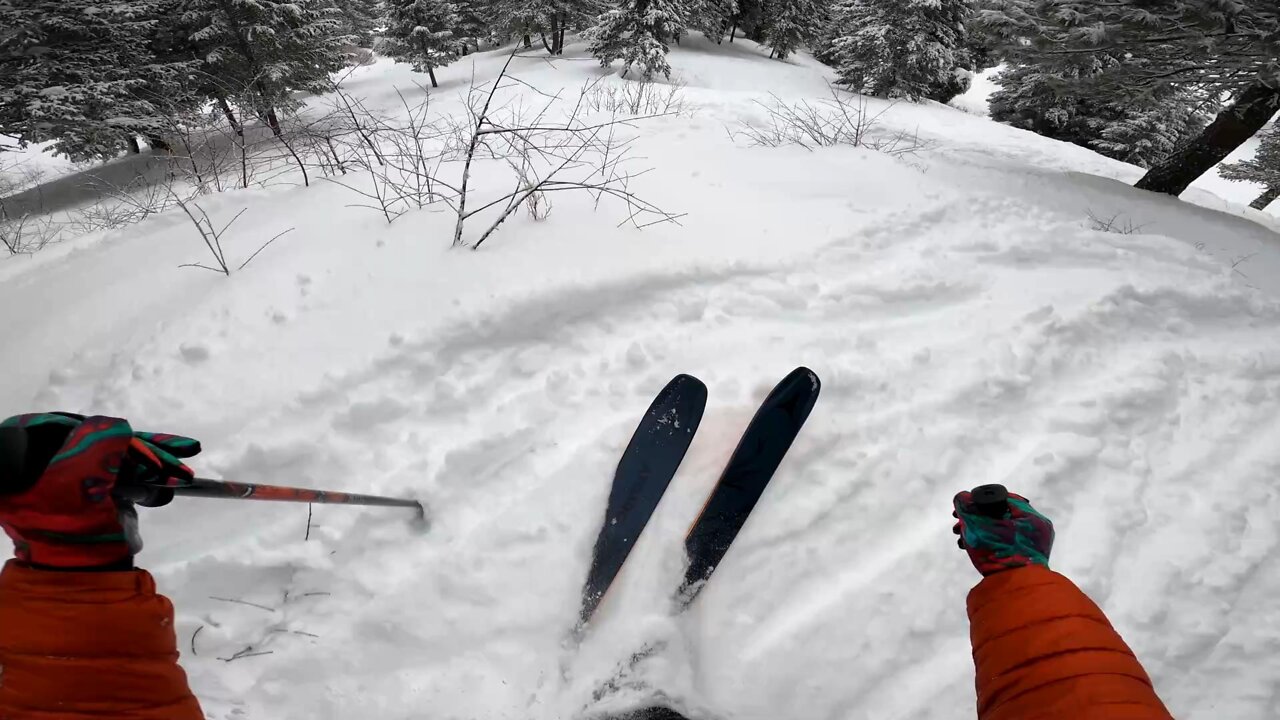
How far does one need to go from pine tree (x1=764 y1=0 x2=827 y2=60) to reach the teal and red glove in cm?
2215

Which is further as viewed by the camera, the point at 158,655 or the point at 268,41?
the point at 268,41

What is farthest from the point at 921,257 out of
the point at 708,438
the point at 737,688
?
the point at 737,688

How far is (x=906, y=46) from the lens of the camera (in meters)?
13.2

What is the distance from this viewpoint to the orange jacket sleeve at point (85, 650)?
35.1 inches

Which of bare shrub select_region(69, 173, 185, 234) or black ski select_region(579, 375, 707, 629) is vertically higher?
black ski select_region(579, 375, 707, 629)

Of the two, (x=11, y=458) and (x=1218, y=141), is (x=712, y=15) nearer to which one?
(x=1218, y=141)

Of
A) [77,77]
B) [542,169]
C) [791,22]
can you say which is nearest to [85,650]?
[542,169]

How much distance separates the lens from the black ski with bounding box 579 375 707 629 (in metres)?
1.96

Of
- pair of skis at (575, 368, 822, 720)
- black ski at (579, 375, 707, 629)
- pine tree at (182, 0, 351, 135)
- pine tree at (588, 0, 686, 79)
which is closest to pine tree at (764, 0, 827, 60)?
pine tree at (588, 0, 686, 79)

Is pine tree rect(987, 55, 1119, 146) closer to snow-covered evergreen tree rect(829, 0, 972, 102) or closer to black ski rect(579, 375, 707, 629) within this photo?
snow-covered evergreen tree rect(829, 0, 972, 102)

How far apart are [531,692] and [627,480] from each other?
802 mm

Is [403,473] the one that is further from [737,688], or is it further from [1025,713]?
[1025,713]

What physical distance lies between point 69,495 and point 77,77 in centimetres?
1005

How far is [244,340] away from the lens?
2270mm
